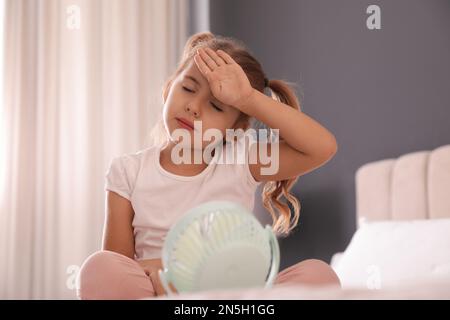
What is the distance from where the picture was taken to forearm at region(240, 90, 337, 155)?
3.27 feet

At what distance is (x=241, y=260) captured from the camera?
27.0 inches

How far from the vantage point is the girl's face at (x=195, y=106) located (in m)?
1.12

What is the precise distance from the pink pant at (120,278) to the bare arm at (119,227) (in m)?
0.32

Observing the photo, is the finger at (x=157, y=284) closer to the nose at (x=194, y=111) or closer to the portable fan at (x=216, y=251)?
the portable fan at (x=216, y=251)

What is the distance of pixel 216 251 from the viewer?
684 millimetres

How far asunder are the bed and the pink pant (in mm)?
290

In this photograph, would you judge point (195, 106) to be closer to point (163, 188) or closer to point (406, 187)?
point (163, 188)

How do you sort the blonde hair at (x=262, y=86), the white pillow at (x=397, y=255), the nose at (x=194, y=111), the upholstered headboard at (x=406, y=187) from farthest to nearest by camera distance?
the upholstered headboard at (x=406, y=187) < the white pillow at (x=397, y=255) < the blonde hair at (x=262, y=86) < the nose at (x=194, y=111)

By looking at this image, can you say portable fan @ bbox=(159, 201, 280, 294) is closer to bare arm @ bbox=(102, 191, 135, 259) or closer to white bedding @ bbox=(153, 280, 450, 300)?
white bedding @ bbox=(153, 280, 450, 300)

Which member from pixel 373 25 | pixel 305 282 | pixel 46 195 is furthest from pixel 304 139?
pixel 46 195

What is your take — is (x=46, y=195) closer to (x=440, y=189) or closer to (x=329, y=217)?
(x=329, y=217)

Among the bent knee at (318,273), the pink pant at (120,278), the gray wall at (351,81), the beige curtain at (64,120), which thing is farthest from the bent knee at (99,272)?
the beige curtain at (64,120)

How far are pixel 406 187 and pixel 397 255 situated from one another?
0.48m

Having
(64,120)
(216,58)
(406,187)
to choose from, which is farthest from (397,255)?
(64,120)
